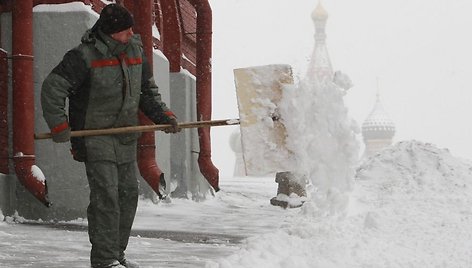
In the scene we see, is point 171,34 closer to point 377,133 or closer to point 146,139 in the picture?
point 146,139

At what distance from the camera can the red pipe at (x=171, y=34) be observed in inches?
528

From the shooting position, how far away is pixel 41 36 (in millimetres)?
8555

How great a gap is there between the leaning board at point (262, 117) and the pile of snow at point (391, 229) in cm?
68

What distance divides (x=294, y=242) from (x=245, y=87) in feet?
4.48

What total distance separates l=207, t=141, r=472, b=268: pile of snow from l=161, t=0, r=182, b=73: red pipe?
161 inches

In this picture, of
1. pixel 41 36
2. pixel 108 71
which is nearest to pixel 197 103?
pixel 41 36

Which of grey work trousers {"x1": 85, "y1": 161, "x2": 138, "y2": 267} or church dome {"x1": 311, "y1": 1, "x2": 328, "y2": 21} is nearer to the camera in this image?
grey work trousers {"x1": 85, "y1": 161, "x2": 138, "y2": 267}

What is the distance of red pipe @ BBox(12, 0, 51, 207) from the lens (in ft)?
26.8

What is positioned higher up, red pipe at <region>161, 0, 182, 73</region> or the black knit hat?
red pipe at <region>161, 0, 182, 73</region>

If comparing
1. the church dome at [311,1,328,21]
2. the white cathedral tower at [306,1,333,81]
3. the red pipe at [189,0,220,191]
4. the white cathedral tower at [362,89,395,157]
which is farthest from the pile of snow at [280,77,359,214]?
the church dome at [311,1,328,21]

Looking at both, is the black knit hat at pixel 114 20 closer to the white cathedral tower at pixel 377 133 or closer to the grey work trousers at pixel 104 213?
the grey work trousers at pixel 104 213

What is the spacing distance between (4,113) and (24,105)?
36 cm

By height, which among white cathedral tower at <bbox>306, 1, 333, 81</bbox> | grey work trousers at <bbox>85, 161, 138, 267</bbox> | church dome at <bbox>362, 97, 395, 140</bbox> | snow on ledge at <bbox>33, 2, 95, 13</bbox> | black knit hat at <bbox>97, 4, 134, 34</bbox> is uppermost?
white cathedral tower at <bbox>306, 1, 333, 81</bbox>

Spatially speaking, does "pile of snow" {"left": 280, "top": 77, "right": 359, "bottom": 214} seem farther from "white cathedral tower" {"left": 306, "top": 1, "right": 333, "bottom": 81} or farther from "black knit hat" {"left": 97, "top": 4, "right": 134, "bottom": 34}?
"white cathedral tower" {"left": 306, "top": 1, "right": 333, "bottom": 81}
